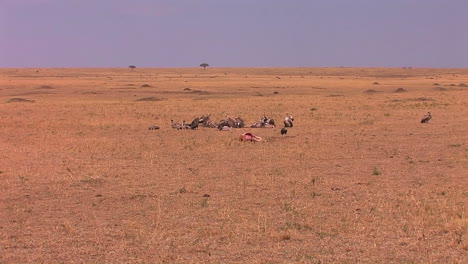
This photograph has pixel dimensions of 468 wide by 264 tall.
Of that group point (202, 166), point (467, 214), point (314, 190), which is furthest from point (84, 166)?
point (467, 214)

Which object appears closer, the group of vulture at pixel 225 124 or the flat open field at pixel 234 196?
the flat open field at pixel 234 196

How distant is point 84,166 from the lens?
1678cm

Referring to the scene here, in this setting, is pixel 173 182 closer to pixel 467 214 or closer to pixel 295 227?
pixel 295 227

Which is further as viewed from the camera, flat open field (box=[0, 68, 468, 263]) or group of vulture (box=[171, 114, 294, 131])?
group of vulture (box=[171, 114, 294, 131])

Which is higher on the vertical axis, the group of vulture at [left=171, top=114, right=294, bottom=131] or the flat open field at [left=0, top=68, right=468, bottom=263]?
the flat open field at [left=0, top=68, right=468, bottom=263]

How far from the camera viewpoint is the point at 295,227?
32.2 ft

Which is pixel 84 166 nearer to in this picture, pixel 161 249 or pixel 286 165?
pixel 286 165

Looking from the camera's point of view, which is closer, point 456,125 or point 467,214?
point 467,214

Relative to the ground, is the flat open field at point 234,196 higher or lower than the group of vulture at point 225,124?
higher

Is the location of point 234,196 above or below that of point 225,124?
above

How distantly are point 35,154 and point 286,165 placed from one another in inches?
309

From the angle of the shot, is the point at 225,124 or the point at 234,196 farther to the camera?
the point at 225,124

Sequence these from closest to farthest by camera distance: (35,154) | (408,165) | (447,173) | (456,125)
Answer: (447,173) → (408,165) → (35,154) → (456,125)

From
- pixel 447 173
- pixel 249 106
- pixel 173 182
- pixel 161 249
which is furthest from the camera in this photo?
pixel 249 106
